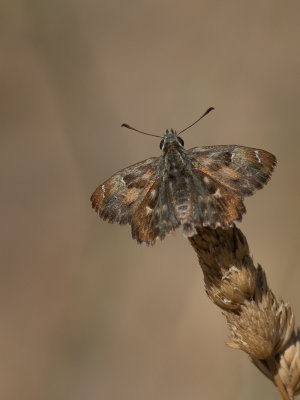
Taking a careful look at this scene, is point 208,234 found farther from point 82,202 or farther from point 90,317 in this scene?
point 82,202

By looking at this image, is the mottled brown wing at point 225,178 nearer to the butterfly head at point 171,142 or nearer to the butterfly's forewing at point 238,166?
the butterfly's forewing at point 238,166

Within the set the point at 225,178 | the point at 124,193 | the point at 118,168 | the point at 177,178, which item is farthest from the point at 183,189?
the point at 118,168

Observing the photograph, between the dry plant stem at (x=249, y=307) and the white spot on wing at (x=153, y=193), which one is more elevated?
the white spot on wing at (x=153, y=193)

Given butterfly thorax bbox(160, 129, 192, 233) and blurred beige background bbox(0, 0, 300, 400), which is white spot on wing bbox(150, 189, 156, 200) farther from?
blurred beige background bbox(0, 0, 300, 400)

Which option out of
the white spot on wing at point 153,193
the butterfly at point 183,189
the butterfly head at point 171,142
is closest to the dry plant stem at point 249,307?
the butterfly at point 183,189

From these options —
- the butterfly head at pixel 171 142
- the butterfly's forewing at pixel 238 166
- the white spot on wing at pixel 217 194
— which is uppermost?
the butterfly head at pixel 171 142

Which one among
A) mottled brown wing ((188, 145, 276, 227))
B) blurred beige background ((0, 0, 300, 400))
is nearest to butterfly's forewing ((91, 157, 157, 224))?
mottled brown wing ((188, 145, 276, 227))

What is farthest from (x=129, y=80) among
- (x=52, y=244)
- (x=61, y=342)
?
(x=61, y=342)

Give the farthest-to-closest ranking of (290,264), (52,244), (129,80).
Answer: (129,80) → (52,244) → (290,264)
